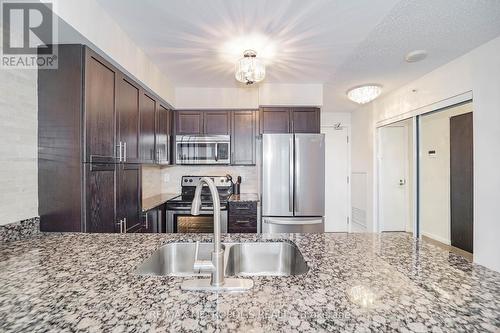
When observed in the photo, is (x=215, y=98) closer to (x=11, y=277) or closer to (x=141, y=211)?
(x=141, y=211)

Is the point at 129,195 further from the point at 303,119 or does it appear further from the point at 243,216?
the point at 303,119

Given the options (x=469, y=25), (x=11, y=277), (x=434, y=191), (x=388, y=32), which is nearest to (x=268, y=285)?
(x=11, y=277)

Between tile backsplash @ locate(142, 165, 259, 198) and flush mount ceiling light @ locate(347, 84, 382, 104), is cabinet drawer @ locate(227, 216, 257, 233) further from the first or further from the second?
flush mount ceiling light @ locate(347, 84, 382, 104)

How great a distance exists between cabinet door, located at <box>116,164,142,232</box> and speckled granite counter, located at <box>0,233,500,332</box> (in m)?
0.89

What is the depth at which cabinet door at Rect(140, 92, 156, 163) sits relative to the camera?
2.42 m

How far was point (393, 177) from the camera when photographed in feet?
13.0

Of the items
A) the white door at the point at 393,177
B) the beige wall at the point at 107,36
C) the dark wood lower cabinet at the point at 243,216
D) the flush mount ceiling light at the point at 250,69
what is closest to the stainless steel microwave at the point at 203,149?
the dark wood lower cabinet at the point at 243,216

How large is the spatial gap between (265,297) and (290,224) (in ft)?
7.81

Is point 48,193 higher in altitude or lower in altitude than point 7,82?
lower

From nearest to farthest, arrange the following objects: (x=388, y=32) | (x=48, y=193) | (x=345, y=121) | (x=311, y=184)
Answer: (x=48, y=193) → (x=388, y=32) → (x=311, y=184) → (x=345, y=121)

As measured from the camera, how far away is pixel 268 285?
0.77 meters

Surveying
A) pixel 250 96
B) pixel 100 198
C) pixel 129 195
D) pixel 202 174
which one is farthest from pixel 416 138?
pixel 100 198

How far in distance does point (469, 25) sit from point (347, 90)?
63.6 inches

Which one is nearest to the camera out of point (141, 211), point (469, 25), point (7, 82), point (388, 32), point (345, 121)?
point (7, 82)
